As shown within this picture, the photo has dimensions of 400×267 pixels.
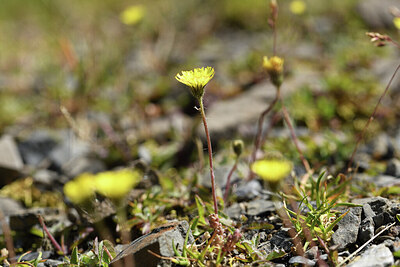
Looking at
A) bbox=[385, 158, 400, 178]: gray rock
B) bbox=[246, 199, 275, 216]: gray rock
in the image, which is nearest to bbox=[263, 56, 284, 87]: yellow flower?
bbox=[246, 199, 275, 216]: gray rock

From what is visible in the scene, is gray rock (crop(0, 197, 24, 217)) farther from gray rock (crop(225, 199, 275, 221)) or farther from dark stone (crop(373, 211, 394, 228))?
dark stone (crop(373, 211, 394, 228))

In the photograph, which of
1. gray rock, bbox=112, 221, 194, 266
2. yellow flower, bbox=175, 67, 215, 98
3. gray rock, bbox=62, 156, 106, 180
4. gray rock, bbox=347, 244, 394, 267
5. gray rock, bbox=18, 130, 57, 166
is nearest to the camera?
gray rock, bbox=347, 244, 394, 267

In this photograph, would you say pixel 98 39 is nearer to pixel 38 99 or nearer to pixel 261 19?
pixel 38 99

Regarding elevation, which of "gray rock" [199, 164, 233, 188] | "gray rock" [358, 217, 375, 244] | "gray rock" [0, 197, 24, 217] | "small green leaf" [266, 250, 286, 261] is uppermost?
"gray rock" [358, 217, 375, 244]

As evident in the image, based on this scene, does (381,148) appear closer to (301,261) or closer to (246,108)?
(246,108)

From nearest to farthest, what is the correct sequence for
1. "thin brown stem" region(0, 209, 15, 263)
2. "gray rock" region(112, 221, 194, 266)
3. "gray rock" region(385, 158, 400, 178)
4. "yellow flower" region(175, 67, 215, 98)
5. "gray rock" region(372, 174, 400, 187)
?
1. "gray rock" region(112, 221, 194, 266)
2. "yellow flower" region(175, 67, 215, 98)
3. "thin brown stem" region(0, 209, 15, 263)
4. "gray rock" region(372, 174, 400, 187)
5. "gray rock" region(385, 158, 400, 178)

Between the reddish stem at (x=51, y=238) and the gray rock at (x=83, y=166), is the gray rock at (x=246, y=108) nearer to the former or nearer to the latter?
the gray rock at (x=83, y=166)

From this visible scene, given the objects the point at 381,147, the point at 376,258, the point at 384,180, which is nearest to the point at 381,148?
the point at 381,147
